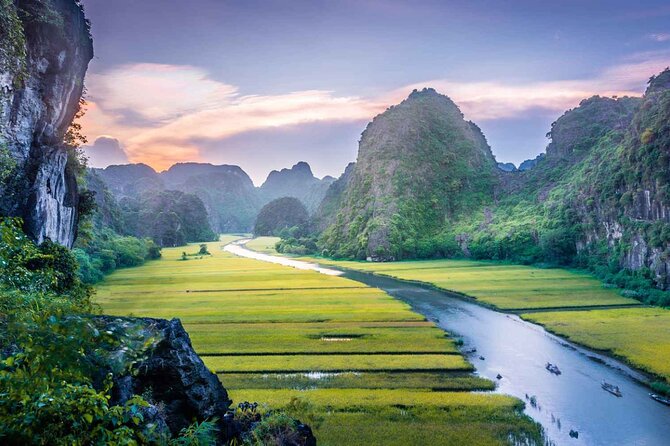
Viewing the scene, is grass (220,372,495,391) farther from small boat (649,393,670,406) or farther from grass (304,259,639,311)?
grass (304,259,639,311)

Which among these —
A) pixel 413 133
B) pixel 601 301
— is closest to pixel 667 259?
pixel 601 301

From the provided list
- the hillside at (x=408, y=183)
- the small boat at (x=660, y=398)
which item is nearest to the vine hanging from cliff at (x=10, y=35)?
the small boat at (x=660, y=398)

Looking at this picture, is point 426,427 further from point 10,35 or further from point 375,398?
point 10,35

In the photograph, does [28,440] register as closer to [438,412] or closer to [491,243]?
[438,412]

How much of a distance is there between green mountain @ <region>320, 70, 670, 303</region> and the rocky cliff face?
6092 cm

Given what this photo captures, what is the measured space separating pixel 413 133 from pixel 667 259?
362 feet

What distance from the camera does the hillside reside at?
114m

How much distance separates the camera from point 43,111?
31.0 meters

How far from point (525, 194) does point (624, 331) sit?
9386cm

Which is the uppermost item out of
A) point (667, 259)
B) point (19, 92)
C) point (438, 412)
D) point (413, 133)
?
point (413, 133)

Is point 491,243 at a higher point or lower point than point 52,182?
lower

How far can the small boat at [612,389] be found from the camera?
22.8 meters

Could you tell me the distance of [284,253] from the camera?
132250 mm

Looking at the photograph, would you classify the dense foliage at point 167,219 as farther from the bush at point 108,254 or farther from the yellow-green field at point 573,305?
the yellow-green field at point 573,305
